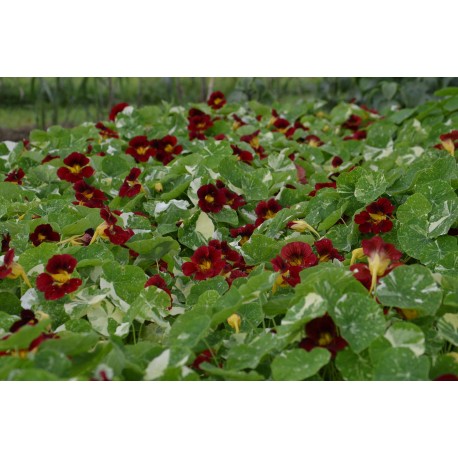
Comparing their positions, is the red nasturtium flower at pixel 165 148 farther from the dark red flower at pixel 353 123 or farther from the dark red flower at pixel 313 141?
the dark red flower at pixel 353 123

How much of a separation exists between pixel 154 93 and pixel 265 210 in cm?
313

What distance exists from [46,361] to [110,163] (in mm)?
1628

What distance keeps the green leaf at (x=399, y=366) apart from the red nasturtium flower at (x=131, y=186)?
136 centimetres

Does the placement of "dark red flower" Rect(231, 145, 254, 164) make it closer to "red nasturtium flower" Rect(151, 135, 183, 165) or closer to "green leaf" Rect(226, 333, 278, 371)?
"red nasturtium flower" Rect(151, 135, 183, 165)

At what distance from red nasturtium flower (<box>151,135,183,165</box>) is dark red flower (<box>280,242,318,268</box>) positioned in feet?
4.47

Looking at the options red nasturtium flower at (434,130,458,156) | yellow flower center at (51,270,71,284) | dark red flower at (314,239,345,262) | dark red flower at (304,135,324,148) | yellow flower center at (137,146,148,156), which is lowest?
dark red flower at (304,135,324,148)

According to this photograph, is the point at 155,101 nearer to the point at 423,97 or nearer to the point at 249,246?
the point at 423,97

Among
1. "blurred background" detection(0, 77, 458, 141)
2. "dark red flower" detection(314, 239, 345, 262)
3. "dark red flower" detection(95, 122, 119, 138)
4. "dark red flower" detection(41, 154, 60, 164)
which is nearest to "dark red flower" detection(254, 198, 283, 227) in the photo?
"dark red flower" detection(314, 239, 345, 262)

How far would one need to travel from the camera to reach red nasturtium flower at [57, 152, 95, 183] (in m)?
2.61

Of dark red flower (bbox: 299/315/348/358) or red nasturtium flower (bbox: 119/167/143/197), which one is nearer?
dark red flower (bbox: 299/315/348/358)

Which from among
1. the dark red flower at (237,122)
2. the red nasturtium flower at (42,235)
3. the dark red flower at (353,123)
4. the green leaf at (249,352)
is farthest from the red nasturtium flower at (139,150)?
the green leaf at (249,352)

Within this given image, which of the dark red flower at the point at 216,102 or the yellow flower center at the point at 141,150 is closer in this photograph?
the yellow flower center at the point at 141,150

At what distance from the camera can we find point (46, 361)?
129cm

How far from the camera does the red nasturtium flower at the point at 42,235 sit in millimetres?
1953
